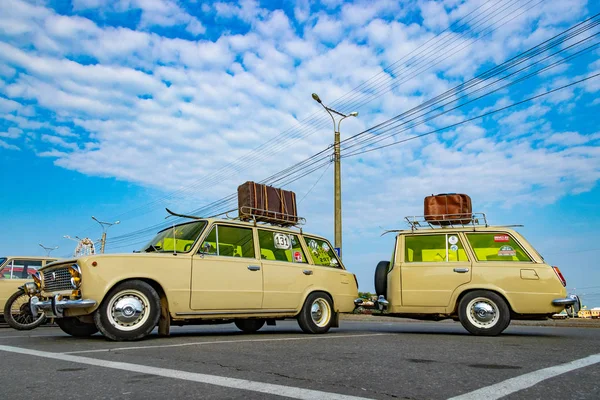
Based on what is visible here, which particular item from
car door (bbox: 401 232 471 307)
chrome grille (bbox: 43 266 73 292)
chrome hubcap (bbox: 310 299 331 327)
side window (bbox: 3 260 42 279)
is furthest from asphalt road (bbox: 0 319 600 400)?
side window (bbox: 3 260 42 279)

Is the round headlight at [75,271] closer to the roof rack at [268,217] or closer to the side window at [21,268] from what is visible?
the roof rack at [268,217]

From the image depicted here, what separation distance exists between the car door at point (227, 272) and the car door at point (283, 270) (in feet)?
0.57

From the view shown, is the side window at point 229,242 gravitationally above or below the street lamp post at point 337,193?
below

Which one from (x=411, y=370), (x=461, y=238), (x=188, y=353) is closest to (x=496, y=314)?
(x=461, y=238)

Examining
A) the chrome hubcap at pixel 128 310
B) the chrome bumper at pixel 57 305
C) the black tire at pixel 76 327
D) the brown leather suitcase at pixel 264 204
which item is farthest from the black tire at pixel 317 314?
the chrome bumper at pixel 57 305

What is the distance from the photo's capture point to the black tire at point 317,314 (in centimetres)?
852

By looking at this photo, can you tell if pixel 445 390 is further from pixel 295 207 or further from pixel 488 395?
pixel 295 207

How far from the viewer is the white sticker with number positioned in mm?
8625

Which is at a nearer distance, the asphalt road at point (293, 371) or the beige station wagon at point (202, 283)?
the asphalt road at point (293, 371)

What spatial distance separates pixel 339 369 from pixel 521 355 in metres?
2.26

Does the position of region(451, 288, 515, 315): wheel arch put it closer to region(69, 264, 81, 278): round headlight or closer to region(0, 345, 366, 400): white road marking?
region(0, 345, 366, 400): white road marking

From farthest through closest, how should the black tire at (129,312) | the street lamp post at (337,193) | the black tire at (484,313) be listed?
the street lamp post at (337,193) → the black tire at (484,313) → the black tire at (129,312)

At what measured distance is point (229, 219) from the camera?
816 cm

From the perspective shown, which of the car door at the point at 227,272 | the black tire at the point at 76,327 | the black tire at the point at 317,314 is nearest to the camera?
Answer: the car door at the point at 227,272
